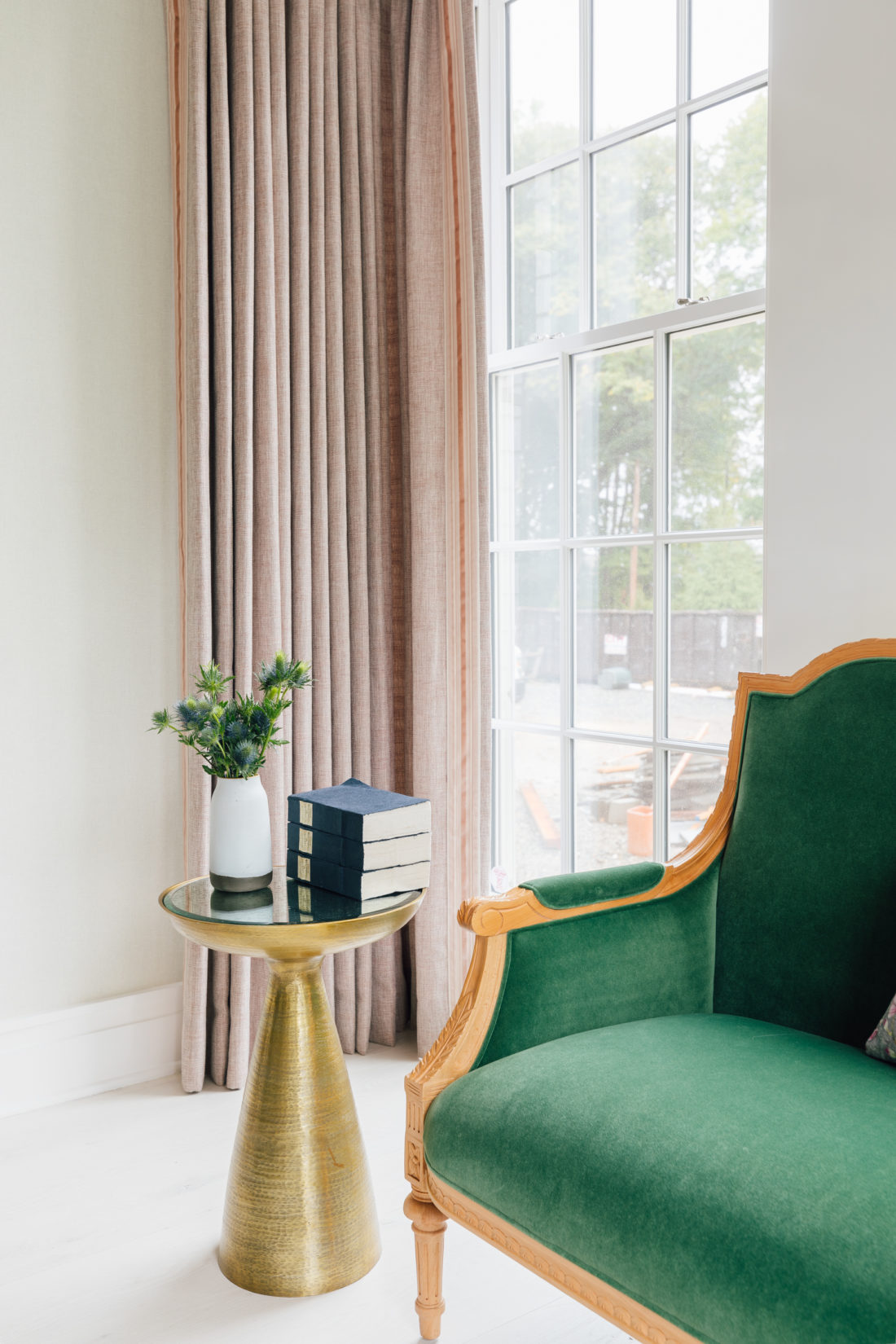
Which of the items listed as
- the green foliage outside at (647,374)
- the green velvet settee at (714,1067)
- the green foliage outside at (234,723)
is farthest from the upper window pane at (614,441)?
the green foliage outside at (234,723)

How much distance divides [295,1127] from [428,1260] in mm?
286

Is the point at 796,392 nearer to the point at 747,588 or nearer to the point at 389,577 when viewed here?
the point at 747,588

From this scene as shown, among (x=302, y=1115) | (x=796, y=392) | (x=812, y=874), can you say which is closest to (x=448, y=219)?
(x=796, y=392)

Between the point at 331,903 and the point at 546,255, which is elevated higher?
the point at 546,255

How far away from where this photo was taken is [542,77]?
100 inches

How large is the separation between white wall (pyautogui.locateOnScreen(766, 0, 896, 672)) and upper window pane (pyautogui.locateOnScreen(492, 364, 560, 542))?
0.72m

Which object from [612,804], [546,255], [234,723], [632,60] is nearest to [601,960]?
[234,723]

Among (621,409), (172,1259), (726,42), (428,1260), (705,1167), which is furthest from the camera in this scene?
(621,409)

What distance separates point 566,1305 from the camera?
161cm

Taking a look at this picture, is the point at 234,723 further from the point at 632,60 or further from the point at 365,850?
the point at 632,60

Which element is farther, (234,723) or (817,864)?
(234,723)

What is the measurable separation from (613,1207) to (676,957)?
0.53m

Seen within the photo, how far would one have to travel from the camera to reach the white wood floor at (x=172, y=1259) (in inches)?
61.2

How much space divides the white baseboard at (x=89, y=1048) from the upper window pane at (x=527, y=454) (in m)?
1.42
